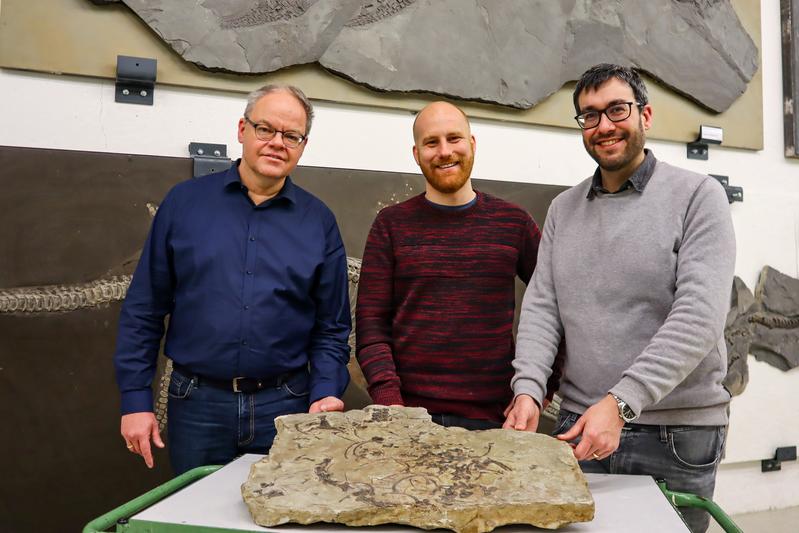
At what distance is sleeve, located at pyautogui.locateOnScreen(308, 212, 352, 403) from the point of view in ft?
5.05

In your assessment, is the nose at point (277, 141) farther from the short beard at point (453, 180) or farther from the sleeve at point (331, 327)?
the short beard at point (453, 180)

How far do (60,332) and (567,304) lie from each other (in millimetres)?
1530

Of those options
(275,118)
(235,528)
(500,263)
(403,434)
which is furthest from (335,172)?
(235,528)

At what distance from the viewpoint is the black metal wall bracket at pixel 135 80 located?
1989 mm

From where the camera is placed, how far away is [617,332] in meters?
1.32

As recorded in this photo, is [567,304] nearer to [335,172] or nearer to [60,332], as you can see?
[335,172]

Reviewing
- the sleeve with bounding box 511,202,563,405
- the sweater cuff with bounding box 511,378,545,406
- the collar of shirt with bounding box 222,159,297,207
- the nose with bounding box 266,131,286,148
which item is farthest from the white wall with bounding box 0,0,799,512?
the sweater cuff with bounding box 511,378,545,406

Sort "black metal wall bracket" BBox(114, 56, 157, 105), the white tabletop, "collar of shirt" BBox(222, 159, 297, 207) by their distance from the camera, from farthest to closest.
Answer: "black metal wall bracket" BBox(114, 56, 157, 105) → "collar of shirt" BBox(222, 159, 297, 207) → the white tabletop

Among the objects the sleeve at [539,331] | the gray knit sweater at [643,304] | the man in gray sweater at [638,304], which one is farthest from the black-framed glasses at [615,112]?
the sleeve at [539,331]

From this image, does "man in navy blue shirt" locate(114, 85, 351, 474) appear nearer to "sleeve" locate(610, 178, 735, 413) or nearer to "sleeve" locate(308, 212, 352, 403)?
"sleeve" locate(308, 212, 352, 403)

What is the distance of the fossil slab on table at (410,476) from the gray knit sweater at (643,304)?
0.21m

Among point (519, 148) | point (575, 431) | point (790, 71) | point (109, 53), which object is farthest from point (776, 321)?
point (109, 53)

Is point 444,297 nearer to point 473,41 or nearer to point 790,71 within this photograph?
point 473,41

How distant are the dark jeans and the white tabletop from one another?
0.36 meters
